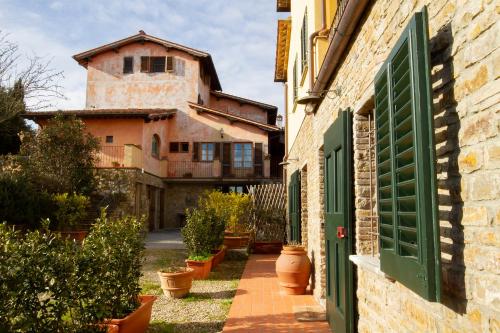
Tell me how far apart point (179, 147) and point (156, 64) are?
5.10 m

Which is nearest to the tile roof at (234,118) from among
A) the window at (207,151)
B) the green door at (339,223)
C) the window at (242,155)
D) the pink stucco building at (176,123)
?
the pink stucco building at (176,123)

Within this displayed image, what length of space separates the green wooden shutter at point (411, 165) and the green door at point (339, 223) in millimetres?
1261

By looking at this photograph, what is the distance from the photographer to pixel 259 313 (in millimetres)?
5766

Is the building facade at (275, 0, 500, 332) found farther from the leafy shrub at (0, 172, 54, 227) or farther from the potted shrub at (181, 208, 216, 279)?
the leafy shrub at (0, 172, 54, 227)

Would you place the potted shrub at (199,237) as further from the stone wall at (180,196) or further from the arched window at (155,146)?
the stone wall at (180,196)

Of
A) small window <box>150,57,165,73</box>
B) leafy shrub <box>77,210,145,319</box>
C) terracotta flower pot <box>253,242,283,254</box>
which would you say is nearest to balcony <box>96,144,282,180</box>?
small window <box>150,57,165,73</box>

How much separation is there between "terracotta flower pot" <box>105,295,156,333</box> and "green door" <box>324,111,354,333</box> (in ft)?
6.84

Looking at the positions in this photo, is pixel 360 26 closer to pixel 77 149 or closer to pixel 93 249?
pixel 93 249

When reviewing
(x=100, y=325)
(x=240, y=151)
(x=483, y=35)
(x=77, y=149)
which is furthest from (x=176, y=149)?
(x=483, y=35)

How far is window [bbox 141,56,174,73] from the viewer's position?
24.5 metres

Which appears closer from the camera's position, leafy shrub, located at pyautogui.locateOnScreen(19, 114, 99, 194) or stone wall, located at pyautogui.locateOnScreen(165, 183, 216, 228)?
leafy shrub, located at pyautogui.locateOnScreen(19, 114, 99, 194)

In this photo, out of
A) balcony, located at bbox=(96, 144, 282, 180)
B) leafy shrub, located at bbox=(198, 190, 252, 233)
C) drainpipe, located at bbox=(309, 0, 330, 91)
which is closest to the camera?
drainpipe, located at bbox=(309, 0, 330, 91)

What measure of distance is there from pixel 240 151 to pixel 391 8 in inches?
819

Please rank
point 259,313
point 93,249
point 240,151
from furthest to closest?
point 240,151, point 259,313, point 93,249
